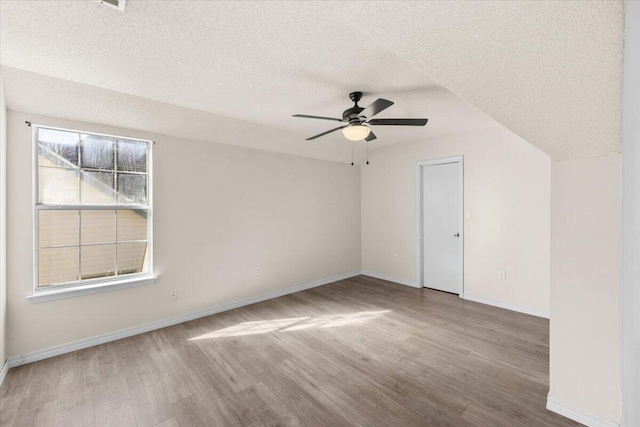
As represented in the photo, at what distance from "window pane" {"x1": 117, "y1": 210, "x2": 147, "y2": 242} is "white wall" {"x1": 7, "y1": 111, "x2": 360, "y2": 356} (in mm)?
161

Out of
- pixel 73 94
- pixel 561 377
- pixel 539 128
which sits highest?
pixel 73 94

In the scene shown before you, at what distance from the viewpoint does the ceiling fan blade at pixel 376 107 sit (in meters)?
2.08

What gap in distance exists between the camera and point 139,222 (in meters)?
3.22

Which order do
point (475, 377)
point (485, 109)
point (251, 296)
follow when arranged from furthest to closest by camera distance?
1. point (251, 296)
2. point (475, 377)
3. point (485, 109)

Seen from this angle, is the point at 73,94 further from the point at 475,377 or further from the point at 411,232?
the point at 411,232

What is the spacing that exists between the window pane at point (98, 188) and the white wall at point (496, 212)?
4143mm

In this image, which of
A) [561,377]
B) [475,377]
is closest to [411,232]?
[475,377]

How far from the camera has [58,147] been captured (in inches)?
107

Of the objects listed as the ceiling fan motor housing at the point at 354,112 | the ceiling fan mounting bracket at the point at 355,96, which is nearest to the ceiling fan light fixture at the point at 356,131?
the ceiling fan motor housing at the point at 354,112

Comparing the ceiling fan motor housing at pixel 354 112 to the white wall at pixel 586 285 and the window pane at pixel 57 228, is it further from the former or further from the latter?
the window pane at pixel 57 228

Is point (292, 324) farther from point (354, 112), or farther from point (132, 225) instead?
point (354, 112)

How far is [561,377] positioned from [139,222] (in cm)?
409

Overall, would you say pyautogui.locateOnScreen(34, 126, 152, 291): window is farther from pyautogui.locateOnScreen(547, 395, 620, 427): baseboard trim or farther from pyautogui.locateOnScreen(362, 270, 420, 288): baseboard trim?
pyautogui.locateOnScreen(547, 395, 620, 427): baseboard trim

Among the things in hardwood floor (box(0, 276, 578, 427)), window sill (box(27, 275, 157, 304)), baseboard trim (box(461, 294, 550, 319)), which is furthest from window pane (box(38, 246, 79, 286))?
baseboard trim (box(461, 294, 550, 319))
